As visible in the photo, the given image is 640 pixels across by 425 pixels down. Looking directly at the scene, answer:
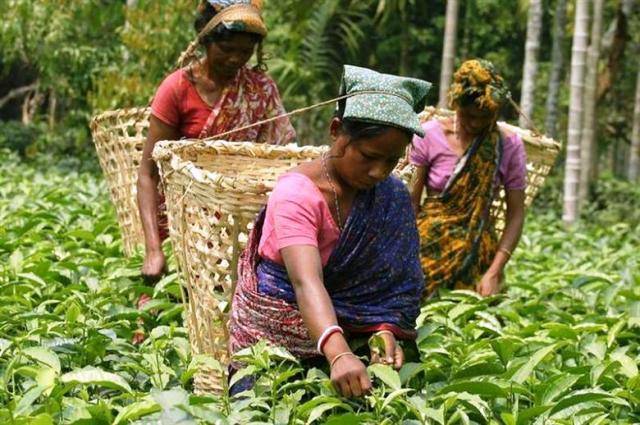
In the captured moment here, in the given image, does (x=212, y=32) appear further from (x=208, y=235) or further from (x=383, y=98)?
(x=383, y=98)

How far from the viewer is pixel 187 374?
3.15m

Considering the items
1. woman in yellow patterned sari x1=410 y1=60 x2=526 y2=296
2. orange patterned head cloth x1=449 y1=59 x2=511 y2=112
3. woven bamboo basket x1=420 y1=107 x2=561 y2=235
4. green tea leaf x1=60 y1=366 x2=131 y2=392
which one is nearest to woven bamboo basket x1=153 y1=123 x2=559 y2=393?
green tea leaf x1=60 y1=366 x2=131 y2=392

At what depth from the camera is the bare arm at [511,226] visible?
196 inches

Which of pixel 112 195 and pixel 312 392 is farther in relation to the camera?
pixel 112 195

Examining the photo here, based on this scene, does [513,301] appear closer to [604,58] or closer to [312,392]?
[312,392]

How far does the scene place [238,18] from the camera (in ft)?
13.5

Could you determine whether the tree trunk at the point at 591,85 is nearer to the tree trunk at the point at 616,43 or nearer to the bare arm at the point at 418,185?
the tree trunk at the point at 616,43

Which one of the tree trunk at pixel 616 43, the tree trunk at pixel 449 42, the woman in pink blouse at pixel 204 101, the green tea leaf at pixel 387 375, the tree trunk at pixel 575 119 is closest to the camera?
the green tea leaf at pixel 387 375

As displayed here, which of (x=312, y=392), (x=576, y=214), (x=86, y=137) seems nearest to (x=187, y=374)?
(x=312, y=392)

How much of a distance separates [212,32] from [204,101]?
0.31 meters

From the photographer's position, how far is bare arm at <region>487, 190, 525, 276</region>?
4.99 metres

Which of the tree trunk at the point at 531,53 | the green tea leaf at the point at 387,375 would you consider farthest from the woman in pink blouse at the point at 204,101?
the tree trunk at the point at 531,53

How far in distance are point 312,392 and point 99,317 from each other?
1258mm

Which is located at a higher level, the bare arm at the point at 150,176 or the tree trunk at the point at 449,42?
the tree trunk at the point at 449,42
